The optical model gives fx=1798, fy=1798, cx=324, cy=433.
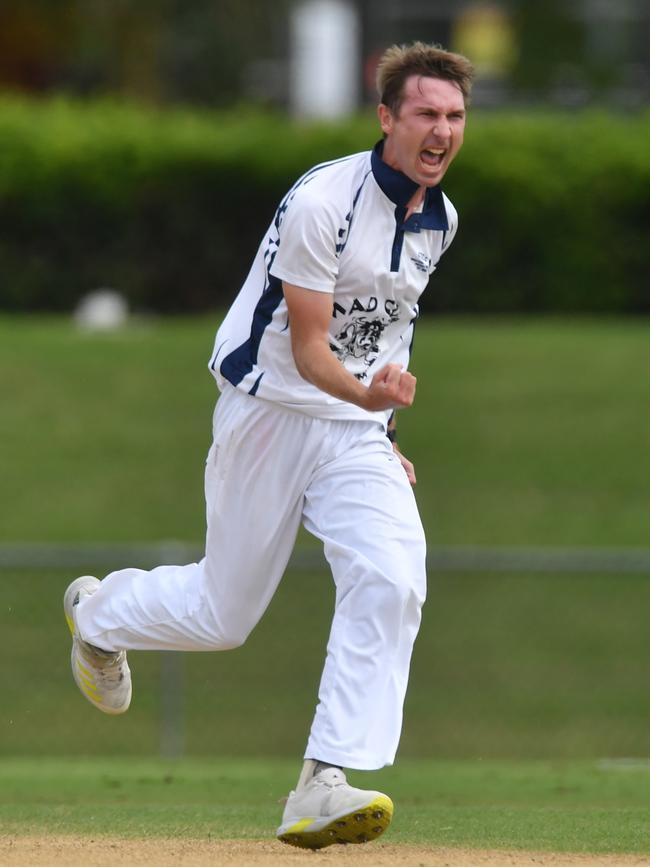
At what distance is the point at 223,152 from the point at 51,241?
208 centimetres

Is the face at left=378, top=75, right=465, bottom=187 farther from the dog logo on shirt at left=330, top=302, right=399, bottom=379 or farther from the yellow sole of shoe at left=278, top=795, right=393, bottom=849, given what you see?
the yellow sole of shoe at left=278, top=795, right=393, bottom=849

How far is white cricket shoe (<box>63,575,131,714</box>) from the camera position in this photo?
22.7ft

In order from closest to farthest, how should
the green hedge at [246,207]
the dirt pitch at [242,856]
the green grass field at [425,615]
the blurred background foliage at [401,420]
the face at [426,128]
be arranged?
the dirt pitch at [242,856], the face at [426,128], the green grass field at [425,615], the blurred background foliage at [401,420], the green hedge at [246,207]

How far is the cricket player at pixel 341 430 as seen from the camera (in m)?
5.80

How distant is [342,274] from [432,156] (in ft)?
1.65

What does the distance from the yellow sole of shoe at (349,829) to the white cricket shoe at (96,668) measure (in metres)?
1.41

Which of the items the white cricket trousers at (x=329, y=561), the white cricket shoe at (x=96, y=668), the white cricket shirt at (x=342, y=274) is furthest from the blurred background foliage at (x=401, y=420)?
the white cricket shirt at (x=342, y=274)

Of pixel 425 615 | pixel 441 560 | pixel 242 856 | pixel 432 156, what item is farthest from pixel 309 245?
pixel 425 615

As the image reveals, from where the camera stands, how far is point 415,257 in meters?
6.16

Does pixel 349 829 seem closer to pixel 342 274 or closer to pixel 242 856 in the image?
pixel 242 856

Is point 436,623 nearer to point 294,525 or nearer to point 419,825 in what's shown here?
point 419,825

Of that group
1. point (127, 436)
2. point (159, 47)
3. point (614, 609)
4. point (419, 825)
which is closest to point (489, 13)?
→ point (159, 47)

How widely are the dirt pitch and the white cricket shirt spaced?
148 cm

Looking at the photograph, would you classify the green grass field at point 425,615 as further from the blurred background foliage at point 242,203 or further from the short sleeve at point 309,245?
the short sleeve at point 309,245
